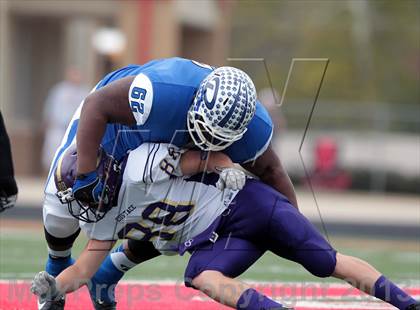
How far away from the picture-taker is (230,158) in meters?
5.20

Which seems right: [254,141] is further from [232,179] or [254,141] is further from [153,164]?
[153,164]

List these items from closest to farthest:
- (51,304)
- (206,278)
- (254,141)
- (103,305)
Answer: (206,278), (254,141), (51,304), (103,305)

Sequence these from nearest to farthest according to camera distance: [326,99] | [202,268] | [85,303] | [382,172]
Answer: [202,268] → [85,303] → [382,172] → [326,99]

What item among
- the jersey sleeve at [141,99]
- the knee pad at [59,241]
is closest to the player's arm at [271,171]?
the jersey sleeve at [141,99]

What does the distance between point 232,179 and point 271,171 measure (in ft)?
2.03

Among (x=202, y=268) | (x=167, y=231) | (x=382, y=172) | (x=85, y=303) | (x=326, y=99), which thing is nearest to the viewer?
(x=202, y=268)

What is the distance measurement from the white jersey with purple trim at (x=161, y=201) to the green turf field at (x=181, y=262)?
2279 millimetres

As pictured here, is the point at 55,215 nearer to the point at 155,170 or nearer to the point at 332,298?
the point at 155,170

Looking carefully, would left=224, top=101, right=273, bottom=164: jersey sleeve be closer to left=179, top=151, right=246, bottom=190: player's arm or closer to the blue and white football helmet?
left=179, top=151, right=246, bottom=190: player's arm

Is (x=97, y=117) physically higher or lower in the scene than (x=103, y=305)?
higher

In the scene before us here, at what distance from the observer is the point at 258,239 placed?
5.00 m

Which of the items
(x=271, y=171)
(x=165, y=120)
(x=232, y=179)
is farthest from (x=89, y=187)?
(x=271, y=171)

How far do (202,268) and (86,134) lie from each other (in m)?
0.88

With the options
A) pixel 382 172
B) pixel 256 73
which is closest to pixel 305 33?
pixel 256 73
